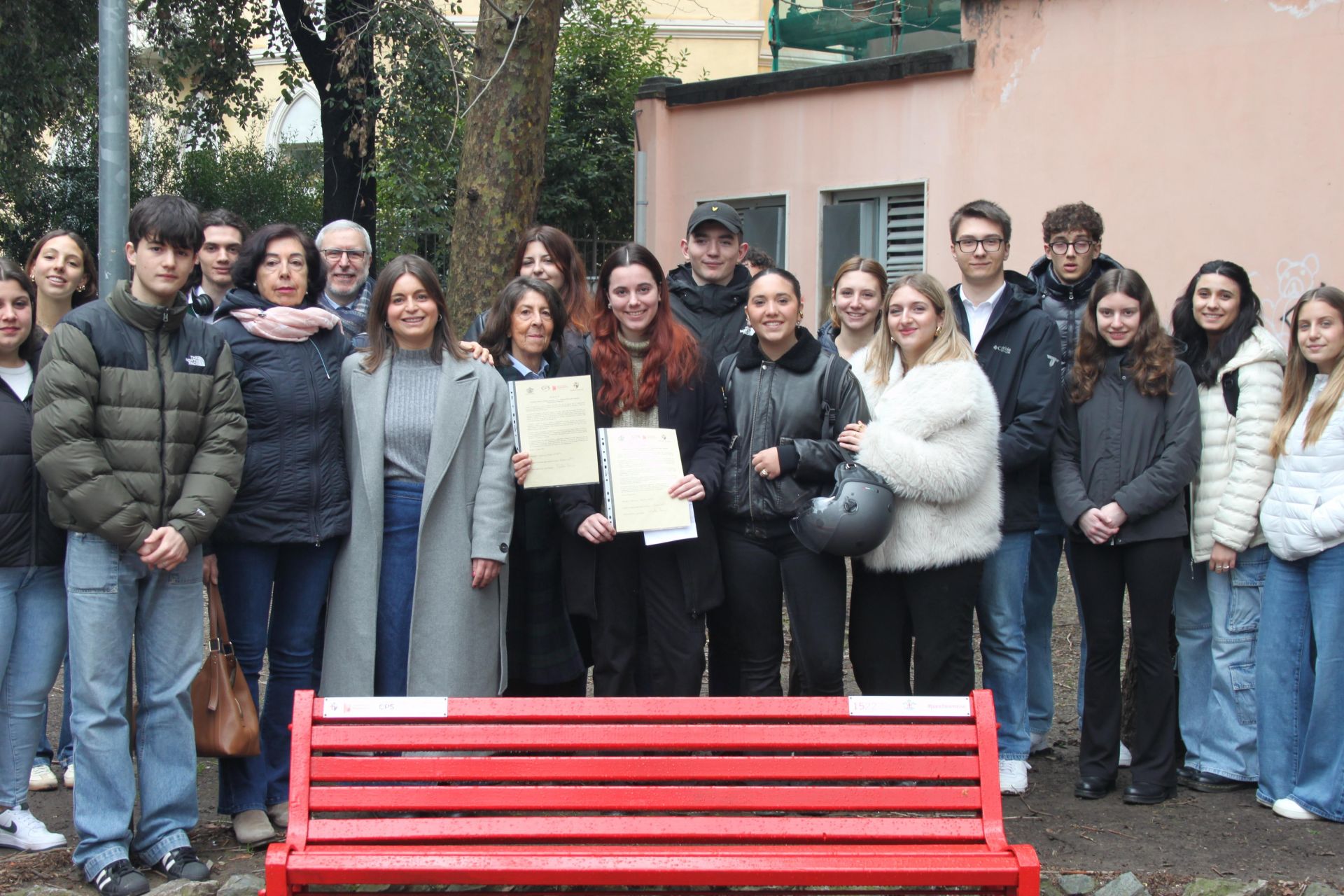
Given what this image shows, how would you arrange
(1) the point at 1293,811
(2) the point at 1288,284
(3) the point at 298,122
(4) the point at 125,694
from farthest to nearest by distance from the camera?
(3) the point at 298,122 < (2) the point at 1288,284 < (1) the point at 1293,811 < (4) the point at 125,694

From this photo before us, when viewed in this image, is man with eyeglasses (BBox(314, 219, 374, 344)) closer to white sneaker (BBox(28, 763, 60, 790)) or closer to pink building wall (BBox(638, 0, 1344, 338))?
white sneaker (BBox(28, 763, 60, 790))

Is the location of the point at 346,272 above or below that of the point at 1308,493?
above

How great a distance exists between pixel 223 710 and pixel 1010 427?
123 inches

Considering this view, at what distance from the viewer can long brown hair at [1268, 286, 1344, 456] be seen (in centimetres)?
495

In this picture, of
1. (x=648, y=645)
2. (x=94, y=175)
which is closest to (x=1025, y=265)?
(x=648, y=645)

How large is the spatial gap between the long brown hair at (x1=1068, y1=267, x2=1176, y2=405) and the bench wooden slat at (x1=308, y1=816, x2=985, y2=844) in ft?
7.60

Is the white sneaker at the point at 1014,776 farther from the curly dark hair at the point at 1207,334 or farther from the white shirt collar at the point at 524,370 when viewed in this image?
the white shirt collar at the point at 524,370

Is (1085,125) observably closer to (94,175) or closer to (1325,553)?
(1325,553)

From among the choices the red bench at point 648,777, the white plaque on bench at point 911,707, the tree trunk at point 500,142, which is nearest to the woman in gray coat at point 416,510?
the red bench at point 648,777

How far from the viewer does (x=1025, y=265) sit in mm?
11297

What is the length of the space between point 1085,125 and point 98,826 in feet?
30.3

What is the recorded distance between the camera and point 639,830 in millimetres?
3479

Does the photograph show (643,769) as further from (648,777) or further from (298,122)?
(298,122)

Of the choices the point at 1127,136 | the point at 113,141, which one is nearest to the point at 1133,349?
the point at 113,141
